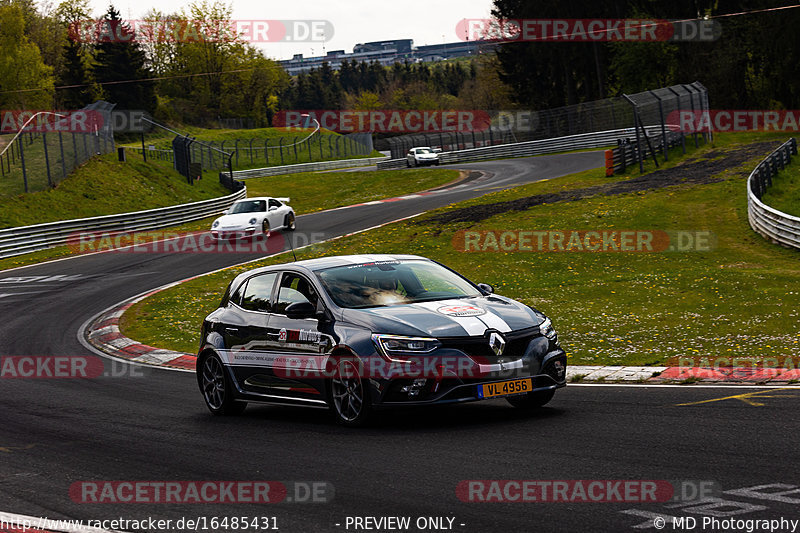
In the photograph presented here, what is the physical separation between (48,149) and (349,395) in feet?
114

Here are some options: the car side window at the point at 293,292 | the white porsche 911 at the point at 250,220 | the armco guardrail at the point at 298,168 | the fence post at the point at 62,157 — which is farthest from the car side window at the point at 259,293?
the armco guardrail at the point at 298,168

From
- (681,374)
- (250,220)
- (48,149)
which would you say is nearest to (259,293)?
(681,374)

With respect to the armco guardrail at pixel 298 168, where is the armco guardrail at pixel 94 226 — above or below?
above

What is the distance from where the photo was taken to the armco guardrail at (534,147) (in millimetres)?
61719

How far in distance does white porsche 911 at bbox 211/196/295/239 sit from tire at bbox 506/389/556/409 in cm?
2342

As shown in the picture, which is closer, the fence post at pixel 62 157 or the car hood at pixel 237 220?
the car hood at pixel 237 220

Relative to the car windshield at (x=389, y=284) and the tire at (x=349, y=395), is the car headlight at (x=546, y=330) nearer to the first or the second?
the car windshield at (x=389, y=284)

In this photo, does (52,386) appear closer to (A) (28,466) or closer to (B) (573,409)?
(A) (28,466)

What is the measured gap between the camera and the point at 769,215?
80.3 feet

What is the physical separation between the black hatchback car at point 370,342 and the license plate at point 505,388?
11 mm

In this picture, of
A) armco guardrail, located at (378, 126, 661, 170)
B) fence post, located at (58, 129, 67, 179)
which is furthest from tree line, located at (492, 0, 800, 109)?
fence post, located at (58, 129, 67, 179)

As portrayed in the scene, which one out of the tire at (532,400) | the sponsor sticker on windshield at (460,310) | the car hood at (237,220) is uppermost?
the sponsor sticker on windshield at (460,310)

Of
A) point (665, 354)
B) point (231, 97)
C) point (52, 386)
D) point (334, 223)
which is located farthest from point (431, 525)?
point (231, 97)

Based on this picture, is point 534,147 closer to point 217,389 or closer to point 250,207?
point 250,207
